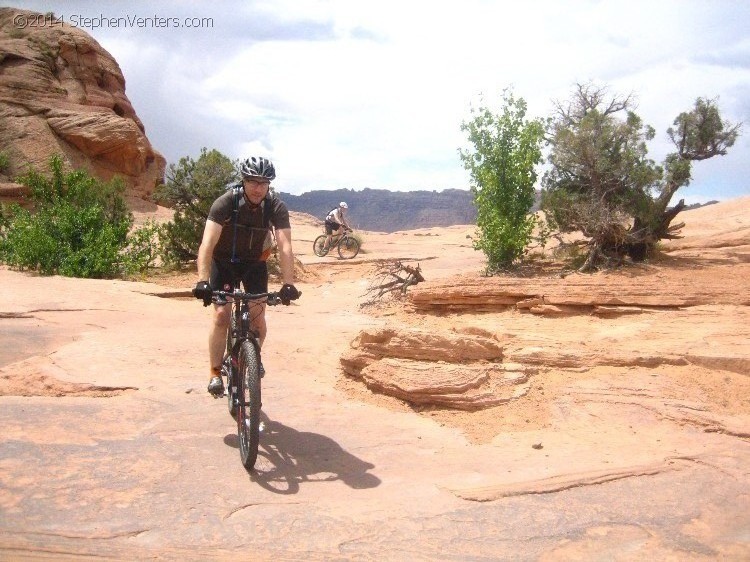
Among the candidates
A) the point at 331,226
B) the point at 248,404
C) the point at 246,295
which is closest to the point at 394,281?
the point at 246,295

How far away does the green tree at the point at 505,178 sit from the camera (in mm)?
13578

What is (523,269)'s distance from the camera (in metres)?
14.0

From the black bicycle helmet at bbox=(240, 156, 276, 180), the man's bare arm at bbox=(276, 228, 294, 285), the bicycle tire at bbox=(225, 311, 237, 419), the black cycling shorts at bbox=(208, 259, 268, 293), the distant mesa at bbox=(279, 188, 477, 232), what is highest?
the distant mesa at bbox=(279, 188, 477, 232)

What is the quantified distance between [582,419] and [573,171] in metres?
9.81

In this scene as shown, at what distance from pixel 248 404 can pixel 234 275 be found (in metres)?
1.20

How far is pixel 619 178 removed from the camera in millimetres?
13641

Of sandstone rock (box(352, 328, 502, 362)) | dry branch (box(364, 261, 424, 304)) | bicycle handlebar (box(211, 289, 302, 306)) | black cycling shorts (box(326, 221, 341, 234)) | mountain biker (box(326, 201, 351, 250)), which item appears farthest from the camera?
black cycling shorts (box(326, 221, 341, 234))

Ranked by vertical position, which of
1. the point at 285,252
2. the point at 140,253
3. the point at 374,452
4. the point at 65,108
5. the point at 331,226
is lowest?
the point at 374,452

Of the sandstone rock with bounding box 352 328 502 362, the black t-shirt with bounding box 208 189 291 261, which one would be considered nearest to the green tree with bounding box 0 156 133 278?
the sandstone rock with bounding box 352 328 502 362

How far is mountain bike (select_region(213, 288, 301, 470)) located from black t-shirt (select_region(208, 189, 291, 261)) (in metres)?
0.45

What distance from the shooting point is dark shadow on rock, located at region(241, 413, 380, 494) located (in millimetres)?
4000

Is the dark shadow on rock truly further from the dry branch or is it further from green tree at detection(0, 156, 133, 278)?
green tree at detection(0, 156, 133, 278)

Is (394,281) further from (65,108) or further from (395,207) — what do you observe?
(395,207)

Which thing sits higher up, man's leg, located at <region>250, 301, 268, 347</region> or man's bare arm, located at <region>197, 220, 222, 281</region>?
man's bare arm, located at <region>197, 220, 222, 281</region>
